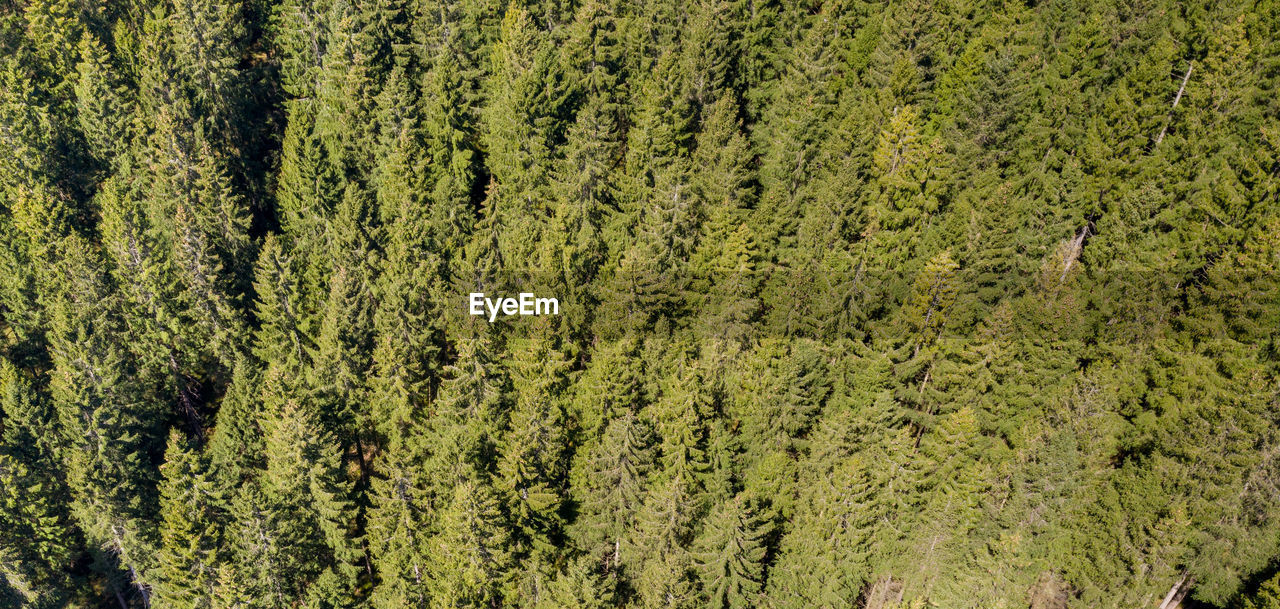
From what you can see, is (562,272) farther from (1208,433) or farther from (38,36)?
(38,36)

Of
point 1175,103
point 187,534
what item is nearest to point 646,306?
point 187,534

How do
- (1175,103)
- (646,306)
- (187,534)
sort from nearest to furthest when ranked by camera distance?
(187,534)
(646,306)
(1175,103)

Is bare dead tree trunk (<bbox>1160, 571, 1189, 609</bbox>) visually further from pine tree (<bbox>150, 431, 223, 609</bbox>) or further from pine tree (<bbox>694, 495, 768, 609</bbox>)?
pine tree (<bbox>150, 431, 223, 609</bbox>)

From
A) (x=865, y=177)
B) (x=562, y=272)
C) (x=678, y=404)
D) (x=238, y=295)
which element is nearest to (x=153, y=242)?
(x=238, y=295)

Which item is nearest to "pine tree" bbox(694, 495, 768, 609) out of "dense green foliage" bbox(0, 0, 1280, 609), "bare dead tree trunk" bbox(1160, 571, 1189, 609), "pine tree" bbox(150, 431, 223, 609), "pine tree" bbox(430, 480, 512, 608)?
"dense green foliage" bbox(0, 0, 1280, 609)

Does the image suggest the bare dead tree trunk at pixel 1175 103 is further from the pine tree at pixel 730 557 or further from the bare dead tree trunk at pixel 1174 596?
the pine tree at pixel 730 557

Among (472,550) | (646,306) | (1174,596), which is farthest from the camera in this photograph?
(646,306)

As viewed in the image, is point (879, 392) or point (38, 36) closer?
point (879, 392)

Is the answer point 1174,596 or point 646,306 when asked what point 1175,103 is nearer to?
point 1174,596
